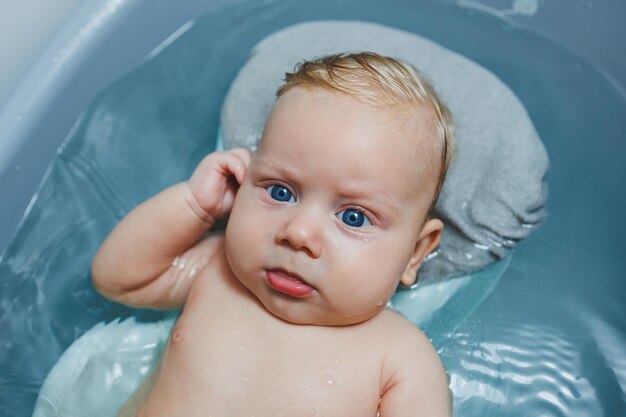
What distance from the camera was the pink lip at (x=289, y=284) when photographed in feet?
3.22

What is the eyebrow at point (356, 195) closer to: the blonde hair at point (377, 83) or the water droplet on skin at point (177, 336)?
the blonde hair at point (377, 83)

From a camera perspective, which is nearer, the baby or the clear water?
the baby

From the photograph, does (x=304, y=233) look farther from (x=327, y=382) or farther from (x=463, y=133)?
(x=463, y=133)

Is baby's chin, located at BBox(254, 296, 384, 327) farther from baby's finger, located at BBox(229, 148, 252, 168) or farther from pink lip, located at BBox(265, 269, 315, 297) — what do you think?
baby's finger, located at BBox(229, 148, 252, 168)

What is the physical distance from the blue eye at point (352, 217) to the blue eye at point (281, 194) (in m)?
0.07

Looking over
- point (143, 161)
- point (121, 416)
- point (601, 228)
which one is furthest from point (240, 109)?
point (601, 228)

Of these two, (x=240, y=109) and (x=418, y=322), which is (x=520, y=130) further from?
(x=240, y=109)

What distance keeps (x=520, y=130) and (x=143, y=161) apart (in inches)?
27.1

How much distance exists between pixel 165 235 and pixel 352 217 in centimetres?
34

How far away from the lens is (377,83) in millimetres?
1017

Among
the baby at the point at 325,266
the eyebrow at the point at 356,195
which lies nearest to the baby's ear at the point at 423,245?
the baby at the point at 325,266

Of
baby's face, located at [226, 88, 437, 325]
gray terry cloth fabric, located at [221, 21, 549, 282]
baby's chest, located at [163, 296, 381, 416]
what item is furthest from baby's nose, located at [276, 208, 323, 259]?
gray terry cloth fabric, located at [221, 21, 549, 282]

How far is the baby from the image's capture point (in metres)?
0.98

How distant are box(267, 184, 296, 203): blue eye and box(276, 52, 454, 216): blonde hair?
15cm
